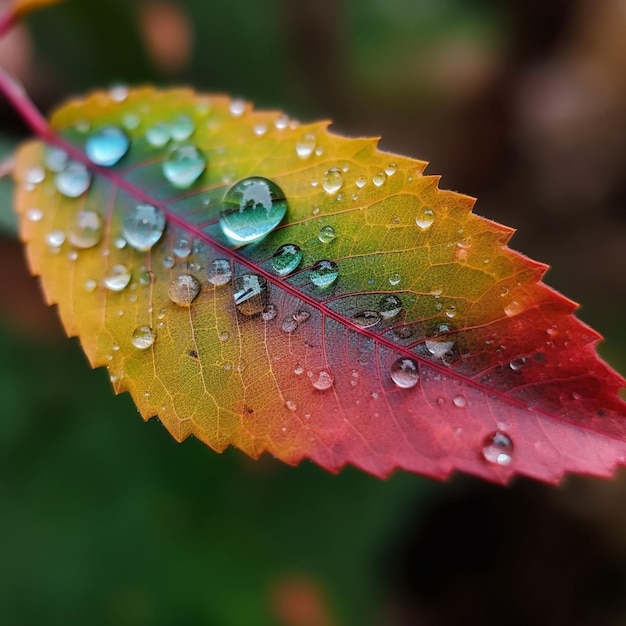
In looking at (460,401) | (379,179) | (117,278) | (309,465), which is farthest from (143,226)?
(309,465)

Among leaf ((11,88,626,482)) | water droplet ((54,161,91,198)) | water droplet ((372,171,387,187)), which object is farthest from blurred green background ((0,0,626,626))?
water droplet ((372,171,387,187))

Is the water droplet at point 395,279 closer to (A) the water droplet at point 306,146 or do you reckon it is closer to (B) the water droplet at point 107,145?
(A) the water droplet at point 306,146

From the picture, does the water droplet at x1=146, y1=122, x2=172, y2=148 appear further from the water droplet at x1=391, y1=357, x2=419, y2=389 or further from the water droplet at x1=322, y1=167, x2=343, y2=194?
the water droplet at x1=391, y1=357, x2=419, y2=389

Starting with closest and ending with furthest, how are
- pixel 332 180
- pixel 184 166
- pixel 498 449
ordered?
pixel 498 449 < pixel 332 180 < pixel 184 166

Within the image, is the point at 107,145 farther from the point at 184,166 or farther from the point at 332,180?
the point at 332,180

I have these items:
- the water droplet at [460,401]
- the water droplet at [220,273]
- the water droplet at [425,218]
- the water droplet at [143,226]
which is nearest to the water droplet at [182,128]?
the water droplet at [143,226]

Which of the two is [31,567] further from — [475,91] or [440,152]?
[475,91]

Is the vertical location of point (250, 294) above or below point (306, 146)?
below
